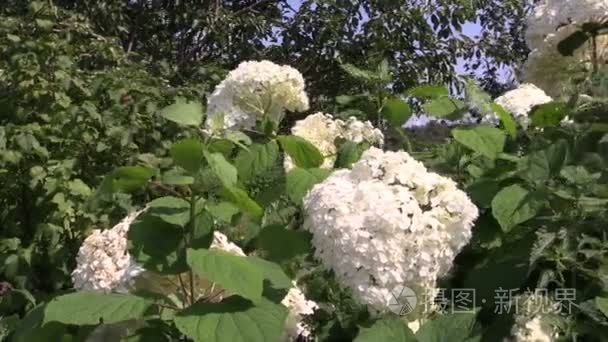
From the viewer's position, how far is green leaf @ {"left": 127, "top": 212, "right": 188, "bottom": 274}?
182 centimetres

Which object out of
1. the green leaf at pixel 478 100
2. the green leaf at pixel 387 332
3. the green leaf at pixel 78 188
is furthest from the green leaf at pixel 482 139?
the green leaf at pixel 78 188

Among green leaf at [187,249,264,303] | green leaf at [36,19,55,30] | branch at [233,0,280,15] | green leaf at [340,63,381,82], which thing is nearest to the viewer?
green leaf at [187,249,264,303]

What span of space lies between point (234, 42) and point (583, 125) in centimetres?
599

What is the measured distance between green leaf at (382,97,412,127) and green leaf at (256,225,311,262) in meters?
0.49

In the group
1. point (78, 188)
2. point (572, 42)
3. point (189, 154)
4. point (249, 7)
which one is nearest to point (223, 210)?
point (189, 154)

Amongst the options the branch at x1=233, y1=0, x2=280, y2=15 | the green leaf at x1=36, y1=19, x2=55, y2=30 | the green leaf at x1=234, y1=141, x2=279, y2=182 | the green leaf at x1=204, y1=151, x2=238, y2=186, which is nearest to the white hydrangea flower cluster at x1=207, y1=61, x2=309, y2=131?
the green leaf at x1=234, y1=141, x2=279, y2=182

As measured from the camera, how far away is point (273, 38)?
805 cm

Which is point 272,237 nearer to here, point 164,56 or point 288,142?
point 288,142

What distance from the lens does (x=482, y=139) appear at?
85.4 inches

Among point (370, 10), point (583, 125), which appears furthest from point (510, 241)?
point (370, 10)

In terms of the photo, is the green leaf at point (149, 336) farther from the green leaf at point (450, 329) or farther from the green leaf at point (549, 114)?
the green leaf at point (549, 114)

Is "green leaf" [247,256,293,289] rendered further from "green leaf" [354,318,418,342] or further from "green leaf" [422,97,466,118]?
"green leaf" [422,97,466,118]

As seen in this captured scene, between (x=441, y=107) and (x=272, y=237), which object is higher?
(x=441, y=107)

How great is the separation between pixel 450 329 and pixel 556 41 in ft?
3.20
